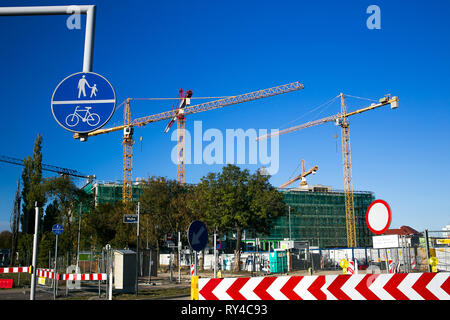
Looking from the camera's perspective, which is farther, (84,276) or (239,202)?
(239,202)

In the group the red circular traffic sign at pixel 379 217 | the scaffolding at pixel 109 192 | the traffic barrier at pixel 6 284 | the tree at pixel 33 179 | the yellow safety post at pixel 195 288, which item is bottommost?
the traffic barrier at pixel 6 284

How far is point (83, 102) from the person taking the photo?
6.36m

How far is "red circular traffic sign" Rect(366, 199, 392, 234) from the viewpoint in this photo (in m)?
8.39

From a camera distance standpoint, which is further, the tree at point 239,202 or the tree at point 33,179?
the tree at point 239,202

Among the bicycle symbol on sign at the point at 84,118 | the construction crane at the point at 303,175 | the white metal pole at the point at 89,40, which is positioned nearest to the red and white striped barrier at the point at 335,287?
the bicycle symbol on sign at the point at 84,118

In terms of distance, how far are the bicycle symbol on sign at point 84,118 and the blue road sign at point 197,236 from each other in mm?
3476

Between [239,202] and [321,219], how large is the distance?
68.5m

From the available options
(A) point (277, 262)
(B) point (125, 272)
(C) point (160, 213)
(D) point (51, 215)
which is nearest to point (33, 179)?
(D) point (51, 215)

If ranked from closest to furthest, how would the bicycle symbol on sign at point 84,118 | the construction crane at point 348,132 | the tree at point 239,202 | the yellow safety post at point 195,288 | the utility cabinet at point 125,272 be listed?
1. the bicycle symbol on sign at point 84,118
2. the yellow safety post at point 195,288
3. the utility cabinet at point 125,272
4. the tree at point 239,202
5. the construction crane at point 348,132

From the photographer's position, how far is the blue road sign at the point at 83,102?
628 cm

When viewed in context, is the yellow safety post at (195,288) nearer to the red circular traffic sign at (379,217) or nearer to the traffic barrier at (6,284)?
the red circular traffic sign at (379,217)

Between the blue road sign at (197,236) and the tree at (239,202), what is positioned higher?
the tree at (239,202)

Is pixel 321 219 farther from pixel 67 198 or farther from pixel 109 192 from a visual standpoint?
pixel 67 198
